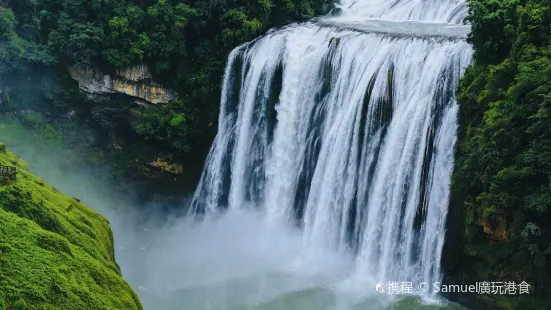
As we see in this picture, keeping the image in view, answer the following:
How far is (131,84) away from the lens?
79.7 ft

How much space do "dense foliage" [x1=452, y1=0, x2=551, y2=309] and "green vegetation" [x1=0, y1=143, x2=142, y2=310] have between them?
8773 mm

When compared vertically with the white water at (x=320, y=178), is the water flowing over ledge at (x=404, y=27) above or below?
above

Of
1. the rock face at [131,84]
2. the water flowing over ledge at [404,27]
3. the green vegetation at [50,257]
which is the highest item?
the water flowing over ledge at [404,27]

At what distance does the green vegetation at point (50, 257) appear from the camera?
990 centimetres

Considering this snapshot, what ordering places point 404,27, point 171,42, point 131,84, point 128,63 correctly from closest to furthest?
point 404,27 < point 171,42 < point 128,63 < point 131,84

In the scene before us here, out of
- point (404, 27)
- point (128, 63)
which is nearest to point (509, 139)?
point (404, 27)

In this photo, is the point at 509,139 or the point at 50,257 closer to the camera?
the point at 50,257

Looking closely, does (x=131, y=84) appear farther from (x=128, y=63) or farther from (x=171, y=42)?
(x=171, y=42)

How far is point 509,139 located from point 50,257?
10.5 m

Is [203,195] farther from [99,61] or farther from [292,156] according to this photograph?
[99,61]

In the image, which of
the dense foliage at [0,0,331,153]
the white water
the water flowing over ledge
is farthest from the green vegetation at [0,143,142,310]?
the water flowing over ledge

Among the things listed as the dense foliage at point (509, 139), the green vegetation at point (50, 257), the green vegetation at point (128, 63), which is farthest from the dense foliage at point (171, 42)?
the green vegetation at point (50, 257)

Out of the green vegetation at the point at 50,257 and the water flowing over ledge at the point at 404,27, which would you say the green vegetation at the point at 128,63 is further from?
the green vegetation at the point at 50,257

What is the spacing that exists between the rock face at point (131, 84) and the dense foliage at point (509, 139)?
12.7 m
